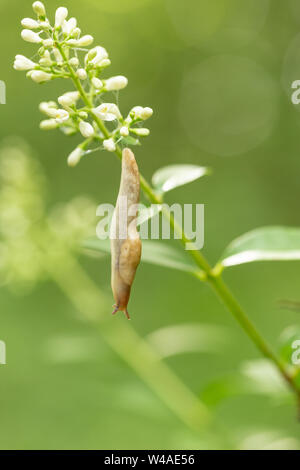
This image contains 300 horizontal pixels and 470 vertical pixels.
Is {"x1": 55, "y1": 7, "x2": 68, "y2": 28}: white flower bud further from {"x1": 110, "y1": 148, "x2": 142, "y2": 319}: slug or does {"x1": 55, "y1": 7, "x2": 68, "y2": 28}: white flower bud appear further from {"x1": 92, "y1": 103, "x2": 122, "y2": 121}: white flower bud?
{"x1": 110, "y1": 148, "x2": 142, "y2": 319}: slug

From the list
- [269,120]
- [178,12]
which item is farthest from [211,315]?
[178,12]

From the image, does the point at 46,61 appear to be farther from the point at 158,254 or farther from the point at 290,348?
the point at 290,348

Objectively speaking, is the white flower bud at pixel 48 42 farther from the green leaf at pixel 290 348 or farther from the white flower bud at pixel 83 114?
the green leaf at pixel 290 348

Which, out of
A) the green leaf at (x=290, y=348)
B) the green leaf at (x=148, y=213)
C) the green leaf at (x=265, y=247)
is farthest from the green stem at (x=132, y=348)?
the green leaf at (x=148, y=213)

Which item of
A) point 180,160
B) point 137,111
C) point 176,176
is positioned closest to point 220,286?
point 176,176

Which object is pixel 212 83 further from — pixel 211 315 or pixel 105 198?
pixel 211 315
